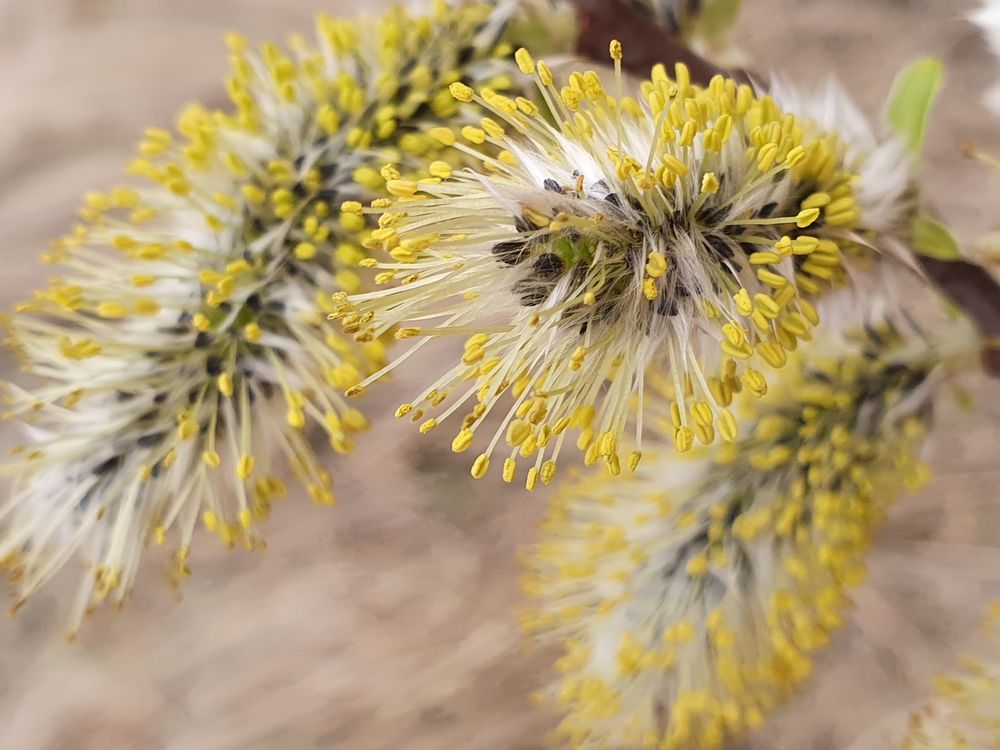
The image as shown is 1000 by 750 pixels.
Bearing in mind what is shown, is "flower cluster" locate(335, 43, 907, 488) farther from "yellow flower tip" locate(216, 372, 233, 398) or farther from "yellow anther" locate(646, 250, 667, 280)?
"yellow flower tip" locate(216, 372, 233, 398)

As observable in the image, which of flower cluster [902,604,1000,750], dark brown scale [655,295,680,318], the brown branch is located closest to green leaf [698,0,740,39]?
the brown branch

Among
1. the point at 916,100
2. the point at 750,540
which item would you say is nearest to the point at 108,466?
the point at 750,540

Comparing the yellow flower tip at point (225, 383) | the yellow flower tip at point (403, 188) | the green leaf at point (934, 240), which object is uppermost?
the green leaf at point (934, 240)

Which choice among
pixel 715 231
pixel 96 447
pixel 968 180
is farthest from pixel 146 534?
pixel 968 180

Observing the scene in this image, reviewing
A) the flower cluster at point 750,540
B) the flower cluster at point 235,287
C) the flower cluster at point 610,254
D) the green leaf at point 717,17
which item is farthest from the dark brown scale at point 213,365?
the green leaf at point 717,17

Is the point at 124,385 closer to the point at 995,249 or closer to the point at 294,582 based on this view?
the point at 294,582

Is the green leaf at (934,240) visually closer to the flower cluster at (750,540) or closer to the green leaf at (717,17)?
the flower cluster at (750,540)

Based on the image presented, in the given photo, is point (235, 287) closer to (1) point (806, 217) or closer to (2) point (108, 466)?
(2) point (108, 466)
